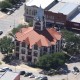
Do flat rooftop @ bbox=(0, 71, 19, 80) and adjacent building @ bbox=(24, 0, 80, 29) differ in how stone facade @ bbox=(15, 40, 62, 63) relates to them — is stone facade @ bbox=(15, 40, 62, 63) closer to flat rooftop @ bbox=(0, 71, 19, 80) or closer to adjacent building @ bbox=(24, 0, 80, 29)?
flat rooftop @ bbox=(0, 71, 19, 80)

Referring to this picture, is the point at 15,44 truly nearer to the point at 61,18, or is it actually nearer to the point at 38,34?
the point at 38,34

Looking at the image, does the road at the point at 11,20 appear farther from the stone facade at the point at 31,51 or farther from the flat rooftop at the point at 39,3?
the stone facade at the point at 31,51

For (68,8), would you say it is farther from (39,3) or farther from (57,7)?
(39,3)

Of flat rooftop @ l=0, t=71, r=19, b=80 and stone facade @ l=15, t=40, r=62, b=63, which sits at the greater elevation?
stone facade @ l=15, t=40, r=62, b=63

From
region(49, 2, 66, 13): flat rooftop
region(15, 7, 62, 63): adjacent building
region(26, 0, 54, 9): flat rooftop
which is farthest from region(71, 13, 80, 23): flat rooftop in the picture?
region(15, 7, 62, 63): adjacent building

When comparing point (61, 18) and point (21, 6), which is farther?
point (21, 6)

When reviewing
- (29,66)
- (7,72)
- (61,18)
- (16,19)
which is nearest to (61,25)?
(61,18)

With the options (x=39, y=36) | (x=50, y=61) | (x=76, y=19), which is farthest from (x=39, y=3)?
(x=50, y=61)
